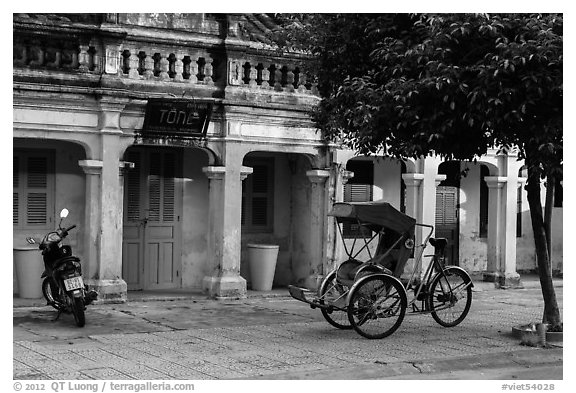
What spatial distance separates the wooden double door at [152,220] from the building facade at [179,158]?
0.08 ft

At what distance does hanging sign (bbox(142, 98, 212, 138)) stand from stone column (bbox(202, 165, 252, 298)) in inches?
29.0

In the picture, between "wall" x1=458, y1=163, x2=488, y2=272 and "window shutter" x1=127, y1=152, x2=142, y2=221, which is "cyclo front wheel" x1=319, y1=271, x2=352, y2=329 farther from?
"wall" x1=458, y1=163, x2=488, y2=272

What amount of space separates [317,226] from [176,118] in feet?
10.6

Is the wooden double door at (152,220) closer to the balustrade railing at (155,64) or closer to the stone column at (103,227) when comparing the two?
the stone column at (103,227)

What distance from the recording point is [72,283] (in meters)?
12.5

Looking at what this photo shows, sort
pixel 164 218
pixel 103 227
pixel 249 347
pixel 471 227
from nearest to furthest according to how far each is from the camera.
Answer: pixel 249 347 < pixel 103 227 < pixel 164 218 < pixel 471 227

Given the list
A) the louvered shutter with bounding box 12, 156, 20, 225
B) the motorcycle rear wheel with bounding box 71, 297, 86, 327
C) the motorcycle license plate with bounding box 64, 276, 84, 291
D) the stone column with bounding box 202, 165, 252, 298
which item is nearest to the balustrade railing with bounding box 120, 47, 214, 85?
the stone column with bounding box 202, 165, 252, 298

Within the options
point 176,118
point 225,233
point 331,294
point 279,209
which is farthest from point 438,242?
point 279,209

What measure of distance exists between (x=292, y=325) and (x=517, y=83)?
14.9 ft

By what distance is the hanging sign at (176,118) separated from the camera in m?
14.9

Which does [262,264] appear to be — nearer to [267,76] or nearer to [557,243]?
[267,76]

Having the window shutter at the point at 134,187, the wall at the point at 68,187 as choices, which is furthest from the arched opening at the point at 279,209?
the wall at the point at 68,187

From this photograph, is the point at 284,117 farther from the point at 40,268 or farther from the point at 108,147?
the point at 40,268
